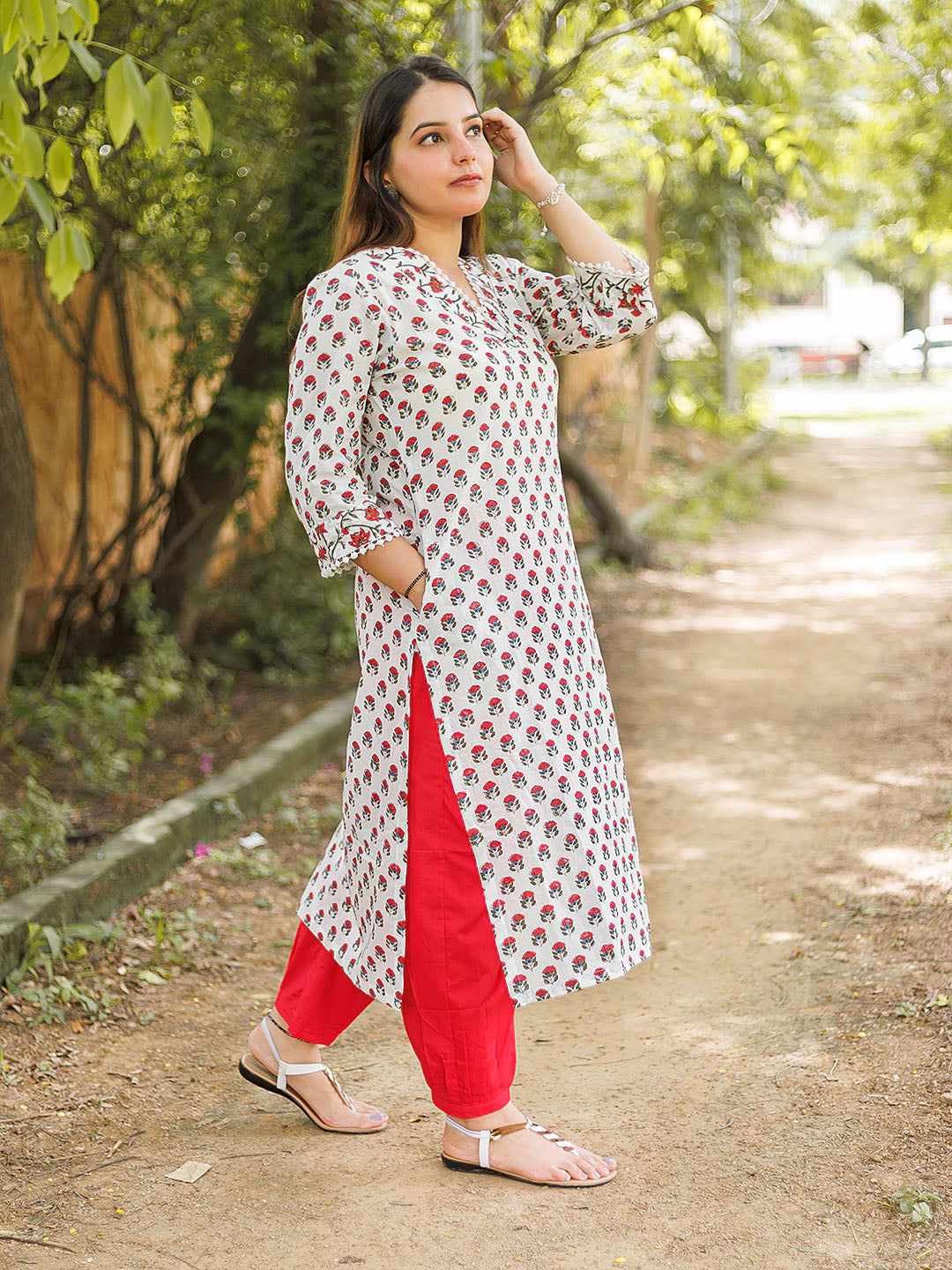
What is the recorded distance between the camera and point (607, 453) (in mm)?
14398

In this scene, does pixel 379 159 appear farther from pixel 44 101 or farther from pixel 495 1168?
pixel 495 1168

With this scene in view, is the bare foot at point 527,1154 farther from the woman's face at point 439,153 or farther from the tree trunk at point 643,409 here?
the tree trunk at point 643,409

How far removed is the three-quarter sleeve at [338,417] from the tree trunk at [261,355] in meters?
3.15

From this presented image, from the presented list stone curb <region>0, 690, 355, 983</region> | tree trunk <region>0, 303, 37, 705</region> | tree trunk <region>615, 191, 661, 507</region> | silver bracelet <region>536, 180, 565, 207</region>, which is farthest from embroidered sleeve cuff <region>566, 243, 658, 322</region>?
tree trunk <region>615, 191, 661, 507</region>

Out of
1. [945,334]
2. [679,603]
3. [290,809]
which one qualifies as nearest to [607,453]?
[679,603]

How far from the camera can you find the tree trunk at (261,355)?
5434 mm

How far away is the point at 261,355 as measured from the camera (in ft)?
19.1

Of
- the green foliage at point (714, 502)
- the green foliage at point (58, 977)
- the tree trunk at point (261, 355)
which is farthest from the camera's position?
the green foliage at point (714, 502)

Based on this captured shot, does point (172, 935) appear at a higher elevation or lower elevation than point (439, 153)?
lower

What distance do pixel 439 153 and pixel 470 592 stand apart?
0.80 metres

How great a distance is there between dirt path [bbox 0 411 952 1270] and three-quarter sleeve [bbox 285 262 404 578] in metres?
1.21

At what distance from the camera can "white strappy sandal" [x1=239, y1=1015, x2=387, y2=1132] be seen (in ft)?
9.13

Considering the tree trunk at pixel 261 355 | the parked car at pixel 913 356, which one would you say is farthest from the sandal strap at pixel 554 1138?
the parked car at pixel 913 356

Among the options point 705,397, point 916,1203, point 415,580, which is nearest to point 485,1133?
point 916,1203
